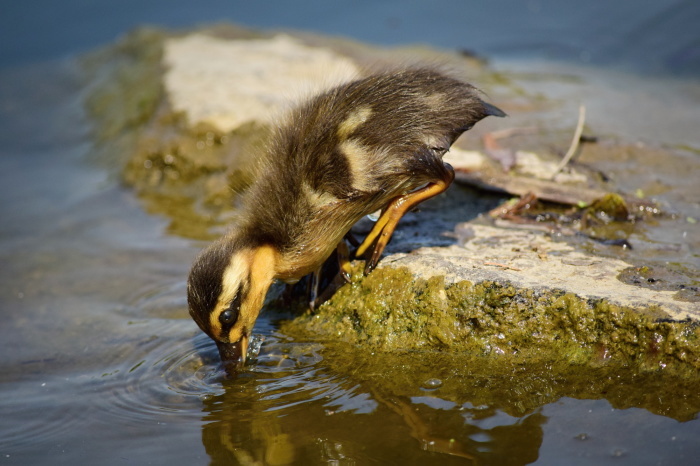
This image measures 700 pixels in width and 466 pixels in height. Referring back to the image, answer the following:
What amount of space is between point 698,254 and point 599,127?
2964 millimetres

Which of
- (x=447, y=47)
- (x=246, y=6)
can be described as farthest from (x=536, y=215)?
(x=246, y=6)

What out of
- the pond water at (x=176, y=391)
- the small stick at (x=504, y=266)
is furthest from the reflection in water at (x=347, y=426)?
the small stick at (x=504, y=266)

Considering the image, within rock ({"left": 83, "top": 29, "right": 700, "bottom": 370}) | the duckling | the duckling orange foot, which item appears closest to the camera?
rock ({"left": 83, "top": 29, "right": 700, "bottom": 370})

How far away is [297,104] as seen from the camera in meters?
4.82

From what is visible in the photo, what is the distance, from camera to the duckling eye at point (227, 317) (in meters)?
4.03

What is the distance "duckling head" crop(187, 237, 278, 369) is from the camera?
3980mm

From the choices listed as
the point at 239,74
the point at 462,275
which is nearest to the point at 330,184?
the point at 462,275

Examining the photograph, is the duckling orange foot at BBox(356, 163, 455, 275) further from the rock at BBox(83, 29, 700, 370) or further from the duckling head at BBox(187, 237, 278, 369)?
the duckling head at BBox(187, 237, 278, 369)

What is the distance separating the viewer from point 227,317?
4.04 metres

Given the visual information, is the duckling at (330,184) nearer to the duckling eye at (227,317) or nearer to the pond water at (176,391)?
the duckling eye at (227,317)

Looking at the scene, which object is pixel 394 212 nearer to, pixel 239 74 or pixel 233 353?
pixel 233 353

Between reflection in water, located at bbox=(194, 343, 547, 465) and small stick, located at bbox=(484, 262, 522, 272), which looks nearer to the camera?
reflection in water, located at bbox=(194, 343, 547, 465)

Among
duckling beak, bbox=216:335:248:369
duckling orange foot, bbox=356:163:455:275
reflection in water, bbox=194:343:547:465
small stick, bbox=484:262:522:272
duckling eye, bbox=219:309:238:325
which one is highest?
duckling orange foot, bbox=356:163:455:275

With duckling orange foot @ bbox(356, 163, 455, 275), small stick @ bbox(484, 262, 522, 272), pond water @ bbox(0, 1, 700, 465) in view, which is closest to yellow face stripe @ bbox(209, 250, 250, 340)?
pond water @ bbox(0, 1, 700, 465)
